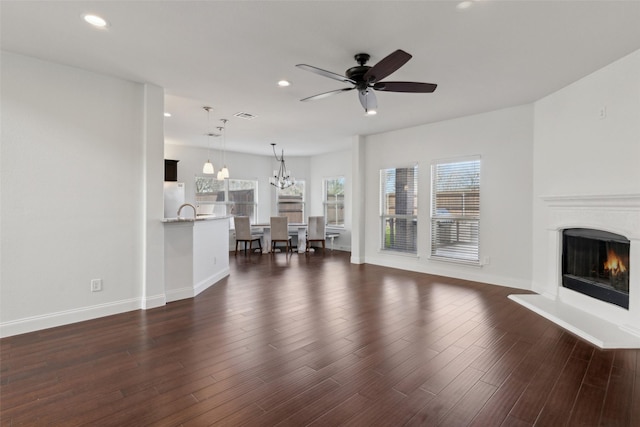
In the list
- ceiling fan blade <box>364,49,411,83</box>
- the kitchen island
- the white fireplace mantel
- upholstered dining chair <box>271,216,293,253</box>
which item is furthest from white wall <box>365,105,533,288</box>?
the kitchen island

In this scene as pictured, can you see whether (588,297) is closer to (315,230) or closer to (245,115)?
(245,115)

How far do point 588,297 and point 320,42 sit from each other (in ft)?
13.7

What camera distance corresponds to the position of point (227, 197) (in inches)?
361

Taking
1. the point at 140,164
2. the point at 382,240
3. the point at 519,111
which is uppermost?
the point at 519,111

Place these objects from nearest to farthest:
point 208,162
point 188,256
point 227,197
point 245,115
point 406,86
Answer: point 406,86
point 188,256
point 245,115
point 208,162
point 227,197

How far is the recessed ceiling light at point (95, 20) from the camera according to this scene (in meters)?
2.55

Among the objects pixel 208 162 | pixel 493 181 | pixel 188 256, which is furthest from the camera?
pixel 208 162

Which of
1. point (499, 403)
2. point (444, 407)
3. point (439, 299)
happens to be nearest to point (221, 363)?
point (444, 407)

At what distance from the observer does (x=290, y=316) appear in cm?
370

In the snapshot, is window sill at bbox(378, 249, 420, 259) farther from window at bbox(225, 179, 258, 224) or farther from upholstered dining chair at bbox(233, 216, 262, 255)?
window at bbox(225, 179, 258, 224)

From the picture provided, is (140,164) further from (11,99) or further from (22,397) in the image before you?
(22,397)

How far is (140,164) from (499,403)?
4359mm

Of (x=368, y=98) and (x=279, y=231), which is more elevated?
(x=368, y=98)

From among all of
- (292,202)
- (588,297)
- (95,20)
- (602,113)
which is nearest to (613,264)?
(588,297)
